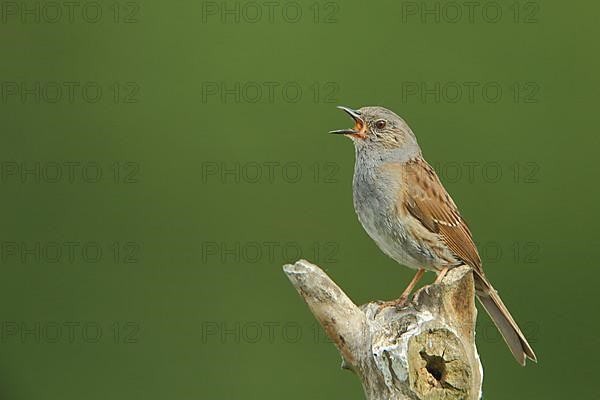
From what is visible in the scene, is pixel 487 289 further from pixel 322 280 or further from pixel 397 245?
pixel 322 280

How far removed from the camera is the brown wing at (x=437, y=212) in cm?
393

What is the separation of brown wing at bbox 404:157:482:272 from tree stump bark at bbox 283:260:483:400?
64cm

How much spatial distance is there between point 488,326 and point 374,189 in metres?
1.52

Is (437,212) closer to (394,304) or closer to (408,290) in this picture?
(408,290)

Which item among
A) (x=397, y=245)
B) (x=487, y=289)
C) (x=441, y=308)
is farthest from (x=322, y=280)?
(x=487, y=289)

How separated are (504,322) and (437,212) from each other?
56 cm

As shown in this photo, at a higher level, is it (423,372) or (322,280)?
(322,280)

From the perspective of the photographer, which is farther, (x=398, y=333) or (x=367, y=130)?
(x=367, y=130)

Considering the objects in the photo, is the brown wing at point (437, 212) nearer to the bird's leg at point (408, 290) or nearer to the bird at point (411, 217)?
the bird at point (411, 217)

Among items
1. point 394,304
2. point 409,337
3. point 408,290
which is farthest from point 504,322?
point 409,337

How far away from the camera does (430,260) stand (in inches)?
155

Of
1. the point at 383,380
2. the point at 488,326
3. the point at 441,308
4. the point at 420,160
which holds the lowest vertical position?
the point at 488,326

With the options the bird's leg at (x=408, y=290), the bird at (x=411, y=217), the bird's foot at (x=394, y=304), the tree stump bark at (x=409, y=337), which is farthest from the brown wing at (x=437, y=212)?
the tree stump bark at (x=409, y=337)

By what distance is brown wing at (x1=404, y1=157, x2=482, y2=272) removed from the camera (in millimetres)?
3934
